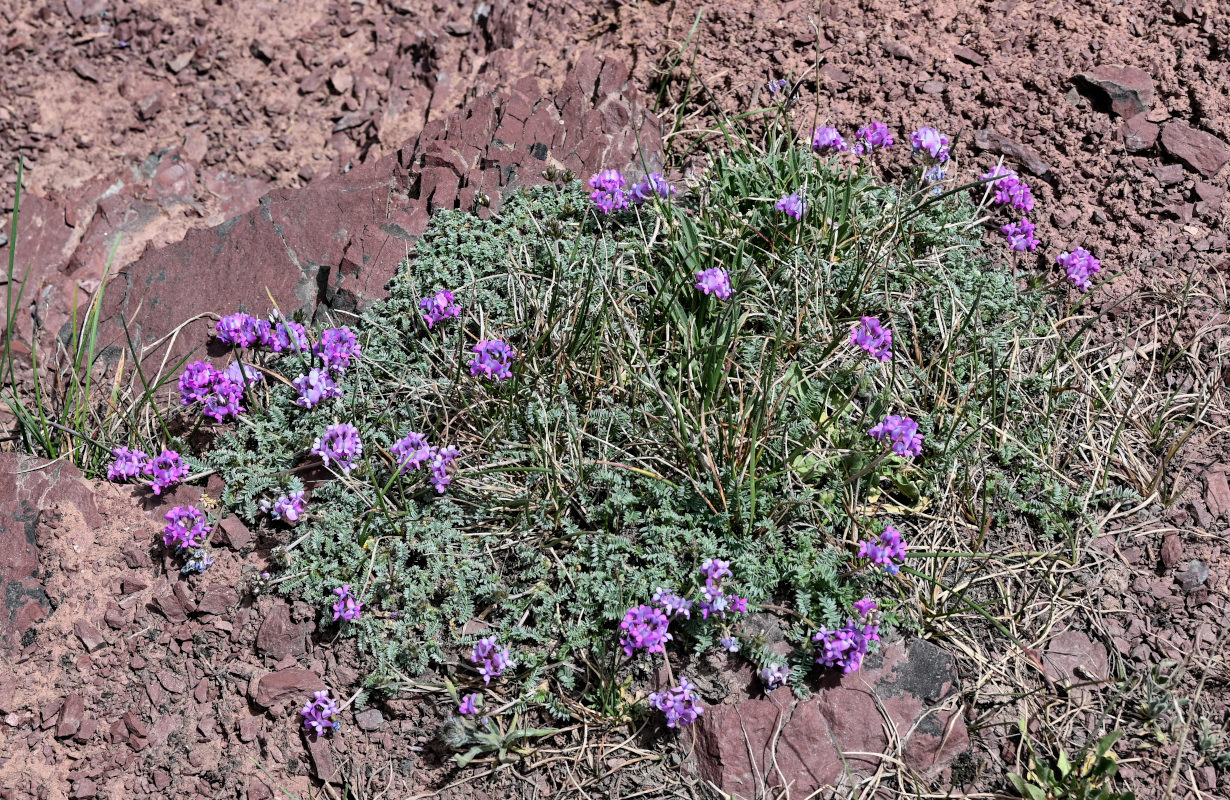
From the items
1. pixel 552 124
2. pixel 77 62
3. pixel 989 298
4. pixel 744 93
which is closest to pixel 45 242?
pixel 77 62

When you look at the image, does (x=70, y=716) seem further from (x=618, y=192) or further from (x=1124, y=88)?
(x=1124, y=88)

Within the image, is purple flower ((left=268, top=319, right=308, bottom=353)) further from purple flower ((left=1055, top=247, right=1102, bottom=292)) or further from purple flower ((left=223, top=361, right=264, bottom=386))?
purple flower ((left=1055, top=247, right=1102, bottom=292))

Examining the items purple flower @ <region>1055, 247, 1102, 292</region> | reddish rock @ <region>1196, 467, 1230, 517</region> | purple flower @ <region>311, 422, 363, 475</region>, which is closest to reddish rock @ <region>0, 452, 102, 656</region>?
purple flower @ <region>311, 422, 363, 475</region>

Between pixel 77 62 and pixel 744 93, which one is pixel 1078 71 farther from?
pixel 77 62

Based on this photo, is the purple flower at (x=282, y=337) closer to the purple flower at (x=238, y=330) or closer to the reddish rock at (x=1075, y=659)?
the purple flower at (x=238, y=330)

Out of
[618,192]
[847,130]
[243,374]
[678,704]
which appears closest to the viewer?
[678,704]

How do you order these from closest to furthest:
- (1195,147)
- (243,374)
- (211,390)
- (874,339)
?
1. (874,339)
2. (243,374)
3. (211,390)
4. (1195,147)

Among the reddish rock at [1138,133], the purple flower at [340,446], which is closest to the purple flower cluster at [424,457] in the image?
the purple flower at [340,446]

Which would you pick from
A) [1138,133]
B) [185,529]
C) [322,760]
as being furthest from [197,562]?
[1138,133]
